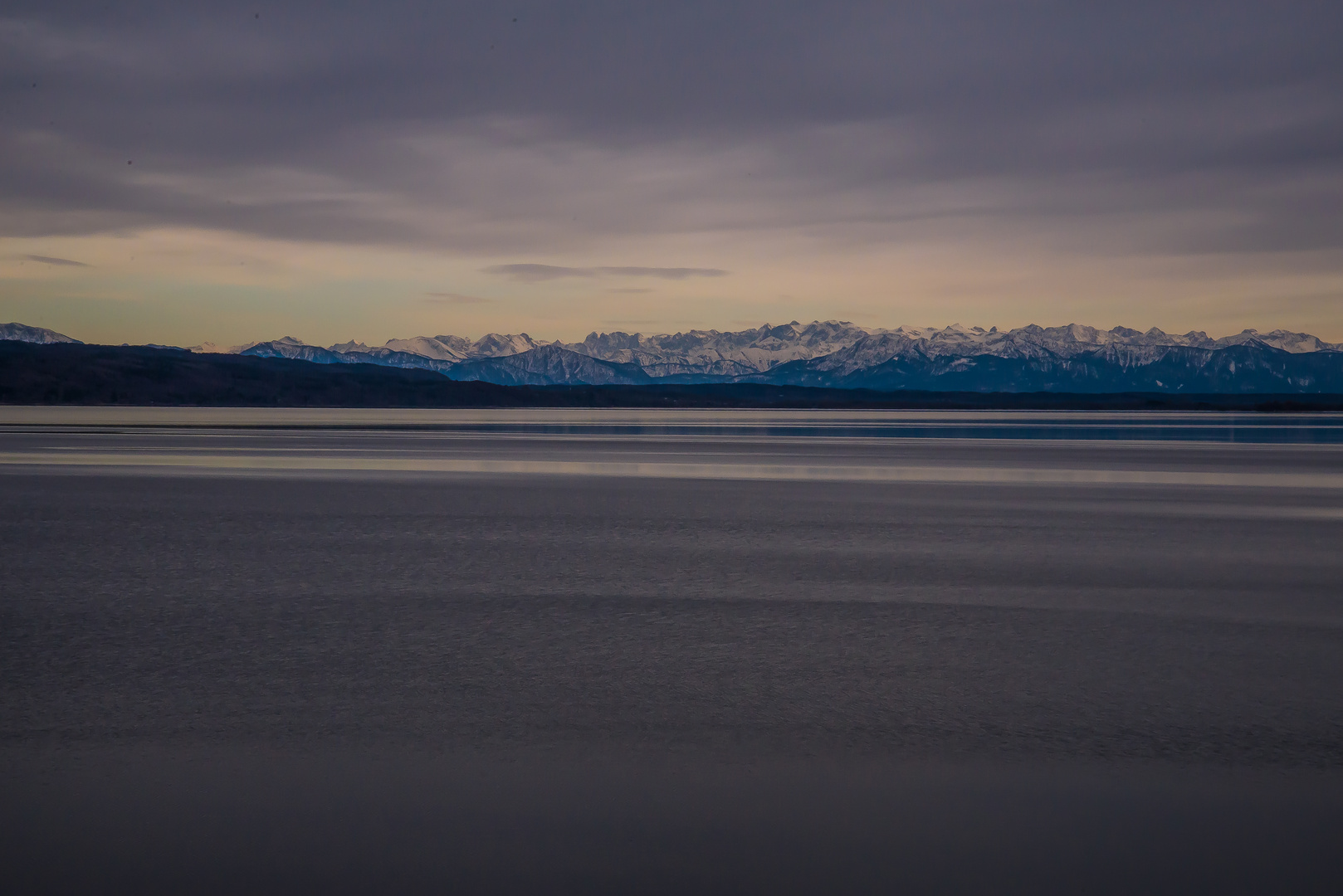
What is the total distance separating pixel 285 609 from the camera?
1219cm

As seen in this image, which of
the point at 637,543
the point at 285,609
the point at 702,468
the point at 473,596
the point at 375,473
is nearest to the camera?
the point at 285,609

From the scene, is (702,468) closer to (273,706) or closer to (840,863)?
(273,706)

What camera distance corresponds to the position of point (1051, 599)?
1286 cm

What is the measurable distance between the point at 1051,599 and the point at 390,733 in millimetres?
8265

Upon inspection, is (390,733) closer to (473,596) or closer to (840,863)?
(840,863)

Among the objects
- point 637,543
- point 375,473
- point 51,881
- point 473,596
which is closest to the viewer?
point 51,881

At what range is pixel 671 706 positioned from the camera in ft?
27.4

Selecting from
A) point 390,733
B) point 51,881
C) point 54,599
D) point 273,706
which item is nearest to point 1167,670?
point 390,733

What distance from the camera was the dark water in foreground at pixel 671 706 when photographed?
5828 mm

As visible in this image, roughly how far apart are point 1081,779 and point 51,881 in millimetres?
5835

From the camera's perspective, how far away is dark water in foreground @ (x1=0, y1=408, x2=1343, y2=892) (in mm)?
5828

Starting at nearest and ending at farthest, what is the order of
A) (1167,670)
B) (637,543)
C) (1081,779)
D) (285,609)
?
(1081,779)
(1167,670)
(285,609)
(637,543)

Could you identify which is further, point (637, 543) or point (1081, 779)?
point (637, 543)

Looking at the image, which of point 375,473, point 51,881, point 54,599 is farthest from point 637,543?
point 375,473
